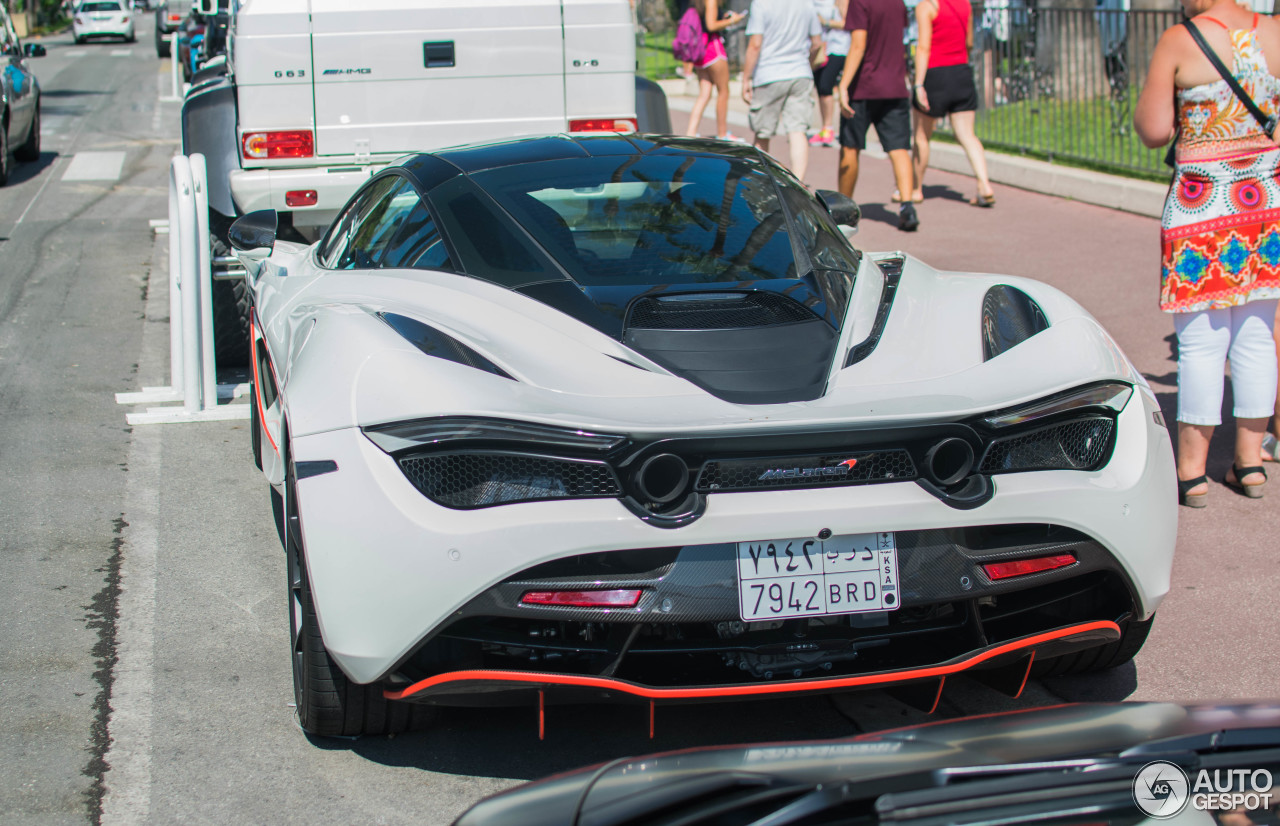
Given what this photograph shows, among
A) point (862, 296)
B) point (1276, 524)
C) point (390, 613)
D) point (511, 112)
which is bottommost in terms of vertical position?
point (1276, 524)

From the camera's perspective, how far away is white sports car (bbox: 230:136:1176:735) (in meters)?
2.85

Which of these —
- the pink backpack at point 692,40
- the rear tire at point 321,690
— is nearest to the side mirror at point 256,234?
the rear tire at point 321,690

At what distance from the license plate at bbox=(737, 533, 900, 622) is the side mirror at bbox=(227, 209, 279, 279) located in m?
2.98

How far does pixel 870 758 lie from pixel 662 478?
0.96 meters

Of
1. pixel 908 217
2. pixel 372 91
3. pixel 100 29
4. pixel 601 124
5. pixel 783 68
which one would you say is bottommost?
pixel 908 217

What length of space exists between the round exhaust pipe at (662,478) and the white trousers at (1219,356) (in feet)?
9.96

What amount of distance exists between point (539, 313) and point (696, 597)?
94 centimetres

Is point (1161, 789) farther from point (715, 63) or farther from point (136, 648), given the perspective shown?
point (715, 63)

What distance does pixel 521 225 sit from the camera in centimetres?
393

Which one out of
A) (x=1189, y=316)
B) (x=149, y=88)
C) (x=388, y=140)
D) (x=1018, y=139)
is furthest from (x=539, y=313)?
(x=149, y=88)

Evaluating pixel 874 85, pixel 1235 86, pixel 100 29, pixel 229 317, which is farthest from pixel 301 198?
pixel 100 29

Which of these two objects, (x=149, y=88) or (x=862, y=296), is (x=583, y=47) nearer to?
(x=862, y=296)

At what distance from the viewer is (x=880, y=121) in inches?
440

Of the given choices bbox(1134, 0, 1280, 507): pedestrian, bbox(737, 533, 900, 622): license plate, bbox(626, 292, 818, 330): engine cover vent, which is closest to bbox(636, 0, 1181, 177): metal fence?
bbox(1134, 0, 1280, 507): pedestrian
